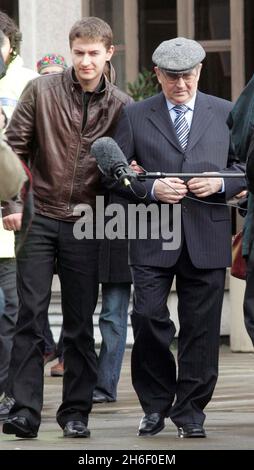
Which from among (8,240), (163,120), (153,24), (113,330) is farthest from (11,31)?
(153,24)

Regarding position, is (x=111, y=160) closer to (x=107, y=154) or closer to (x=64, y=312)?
(x=107, y=154)

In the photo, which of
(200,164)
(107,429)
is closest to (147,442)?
(107,429)

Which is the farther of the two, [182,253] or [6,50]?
[6,50]

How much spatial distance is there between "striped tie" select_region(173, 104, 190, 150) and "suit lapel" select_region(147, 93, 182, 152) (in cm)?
5

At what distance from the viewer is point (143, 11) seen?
14633 mm

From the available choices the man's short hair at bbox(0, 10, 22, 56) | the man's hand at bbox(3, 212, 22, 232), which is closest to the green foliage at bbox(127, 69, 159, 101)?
the man's short hair at bbox(0, 10, 22, 56)

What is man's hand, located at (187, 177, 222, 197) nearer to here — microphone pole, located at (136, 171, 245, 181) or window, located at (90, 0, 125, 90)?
microphone pole, located at (136, 171, 245, 181)

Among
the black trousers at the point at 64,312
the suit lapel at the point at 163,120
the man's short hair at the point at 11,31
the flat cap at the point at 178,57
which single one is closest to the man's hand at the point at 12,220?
the black trousers at the point at 64,312

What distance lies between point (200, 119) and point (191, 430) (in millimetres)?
1637

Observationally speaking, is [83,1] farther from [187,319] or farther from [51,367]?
[187,319]

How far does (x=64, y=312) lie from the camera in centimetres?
853

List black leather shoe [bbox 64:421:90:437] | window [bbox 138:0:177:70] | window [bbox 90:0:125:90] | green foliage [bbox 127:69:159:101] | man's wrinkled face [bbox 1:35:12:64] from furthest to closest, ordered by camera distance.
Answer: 1. window [bbox 90:0:125:90]
2. window [bbox 138:0:177:70]
3. green foliage [bbox 127:69:159:101]
4. man's wrinkled face [bbox 1:35:12:64]
5. black leather shoe [bbox 64:421:90:437]

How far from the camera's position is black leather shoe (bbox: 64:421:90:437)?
8.38 metres
